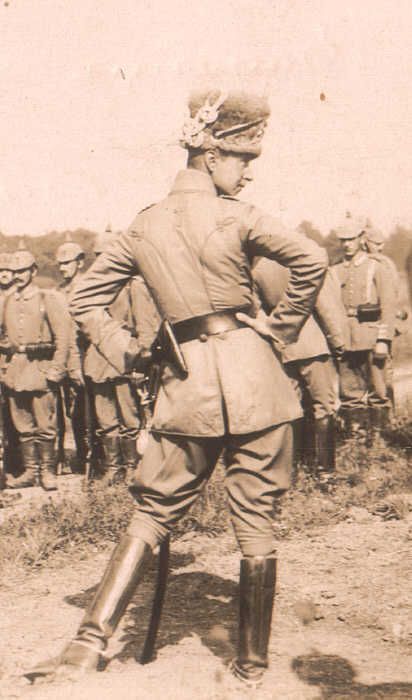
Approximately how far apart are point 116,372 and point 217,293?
4488 mm

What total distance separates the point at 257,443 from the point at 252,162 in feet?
3.80

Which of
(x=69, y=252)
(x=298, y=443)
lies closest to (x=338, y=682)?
(x=298, y=443)

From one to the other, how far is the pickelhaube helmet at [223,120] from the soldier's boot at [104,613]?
1.58 m

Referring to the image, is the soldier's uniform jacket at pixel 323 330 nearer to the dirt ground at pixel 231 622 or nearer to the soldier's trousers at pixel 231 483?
the dirt ground at pixel 231 622

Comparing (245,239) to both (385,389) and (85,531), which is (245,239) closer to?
(85,531)

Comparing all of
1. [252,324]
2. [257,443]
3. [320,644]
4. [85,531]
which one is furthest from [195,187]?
[85,531]

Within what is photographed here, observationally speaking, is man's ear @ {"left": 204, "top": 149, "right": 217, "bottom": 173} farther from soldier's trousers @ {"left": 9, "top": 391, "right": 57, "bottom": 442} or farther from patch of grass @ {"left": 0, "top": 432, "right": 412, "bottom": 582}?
soldier's trousers @ {"left": 9, "top": 391, "right": 57, "bottom": 442}

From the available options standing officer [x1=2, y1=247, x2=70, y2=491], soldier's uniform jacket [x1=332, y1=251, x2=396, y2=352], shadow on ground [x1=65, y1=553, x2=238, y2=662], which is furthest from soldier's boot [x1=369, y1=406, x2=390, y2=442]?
→ shadow on ground [x1=65, y1=553, x2=238, y2=662]

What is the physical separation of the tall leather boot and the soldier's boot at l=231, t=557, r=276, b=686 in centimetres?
388

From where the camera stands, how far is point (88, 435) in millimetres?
9383

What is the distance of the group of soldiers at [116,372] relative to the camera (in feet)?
26.0

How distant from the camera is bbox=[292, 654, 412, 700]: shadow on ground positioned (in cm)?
381

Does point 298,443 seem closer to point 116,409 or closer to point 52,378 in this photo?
point 116,409

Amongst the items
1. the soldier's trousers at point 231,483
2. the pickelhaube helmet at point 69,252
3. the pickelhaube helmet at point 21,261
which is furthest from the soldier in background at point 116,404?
the soldier's trousers at point 231,483
